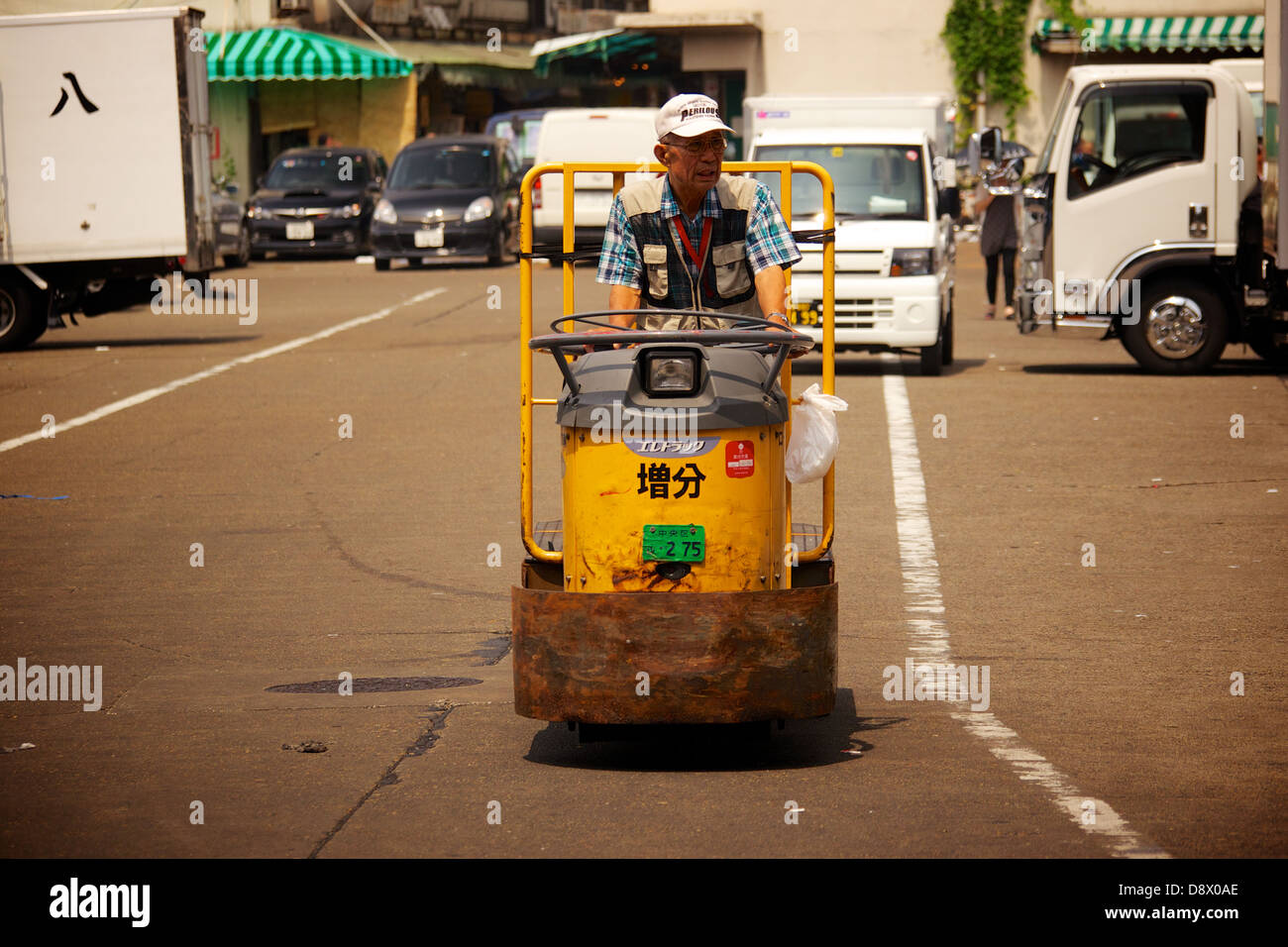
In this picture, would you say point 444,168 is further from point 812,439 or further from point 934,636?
point 812,439

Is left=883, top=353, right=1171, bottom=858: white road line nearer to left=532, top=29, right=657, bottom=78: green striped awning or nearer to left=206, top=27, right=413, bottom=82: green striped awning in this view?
left=206, top=27, right=413, bottom=82: green striped awning

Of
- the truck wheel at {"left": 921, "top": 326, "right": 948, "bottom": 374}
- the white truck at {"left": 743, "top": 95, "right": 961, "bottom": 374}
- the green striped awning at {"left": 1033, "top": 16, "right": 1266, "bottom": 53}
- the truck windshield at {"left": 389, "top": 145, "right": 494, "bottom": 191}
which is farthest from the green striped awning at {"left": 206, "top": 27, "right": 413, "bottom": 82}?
the truck wheel at {"left": 921, "top": 326, "right": 948, "bottom": 374}

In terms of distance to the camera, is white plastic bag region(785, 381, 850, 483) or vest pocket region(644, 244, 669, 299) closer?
white plastic bag region(785, 381, 850, 483)

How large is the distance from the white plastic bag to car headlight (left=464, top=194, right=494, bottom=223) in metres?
26.3

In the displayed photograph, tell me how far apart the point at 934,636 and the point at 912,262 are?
959 centimetres

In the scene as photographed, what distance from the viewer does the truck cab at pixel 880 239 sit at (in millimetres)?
16844

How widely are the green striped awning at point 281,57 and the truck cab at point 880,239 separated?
25366 mm

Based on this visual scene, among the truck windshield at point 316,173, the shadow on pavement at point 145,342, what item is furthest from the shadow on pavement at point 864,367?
the truck windshield at point 316,173

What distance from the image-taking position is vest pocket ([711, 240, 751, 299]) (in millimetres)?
6348

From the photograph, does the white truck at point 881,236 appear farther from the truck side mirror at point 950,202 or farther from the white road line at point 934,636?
the white road line at point 934,636

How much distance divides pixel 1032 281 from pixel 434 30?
116 feet

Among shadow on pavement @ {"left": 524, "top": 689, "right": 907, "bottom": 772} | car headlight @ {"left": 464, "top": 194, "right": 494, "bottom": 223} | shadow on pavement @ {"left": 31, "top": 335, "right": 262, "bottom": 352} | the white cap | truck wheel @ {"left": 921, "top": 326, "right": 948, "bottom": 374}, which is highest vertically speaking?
car headlight @ {"left": 464, "top": 194, "right": 494, "bottom": 223}

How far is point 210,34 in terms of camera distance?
42.8 meters
